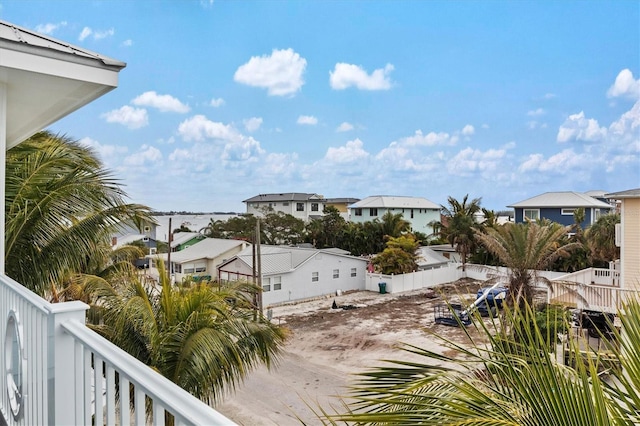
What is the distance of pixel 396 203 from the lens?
46312 millimetres

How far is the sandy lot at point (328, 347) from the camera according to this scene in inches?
421

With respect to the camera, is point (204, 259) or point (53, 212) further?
point (204, 259)

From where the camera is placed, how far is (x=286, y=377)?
1271 centimetres

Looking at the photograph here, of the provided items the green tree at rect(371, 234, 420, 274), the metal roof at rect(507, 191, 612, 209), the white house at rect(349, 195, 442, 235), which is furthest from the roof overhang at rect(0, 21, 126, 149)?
the white house at rect(349, 195, 442, 235)

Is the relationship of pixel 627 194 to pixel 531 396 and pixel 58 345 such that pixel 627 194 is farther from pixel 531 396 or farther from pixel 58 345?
pixel 58 345

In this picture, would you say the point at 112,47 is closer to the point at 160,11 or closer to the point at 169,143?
the point at 160,11

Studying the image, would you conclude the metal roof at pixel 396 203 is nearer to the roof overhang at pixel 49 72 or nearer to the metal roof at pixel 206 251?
the metal roof at pixel 206 251

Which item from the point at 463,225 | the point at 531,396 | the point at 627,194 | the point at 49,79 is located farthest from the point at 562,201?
the point at 49,79

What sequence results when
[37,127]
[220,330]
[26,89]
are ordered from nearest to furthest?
1. [26,89]
2. [37,127]
3. [220,330]

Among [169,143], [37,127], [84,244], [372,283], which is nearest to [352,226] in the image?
[372,283]

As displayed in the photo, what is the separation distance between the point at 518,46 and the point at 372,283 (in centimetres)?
3240

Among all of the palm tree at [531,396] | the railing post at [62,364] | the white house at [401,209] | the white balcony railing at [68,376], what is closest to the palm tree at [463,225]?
the white house at [401,209]

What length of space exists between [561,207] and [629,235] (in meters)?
23.6

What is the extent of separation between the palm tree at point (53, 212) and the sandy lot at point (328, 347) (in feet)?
13.3
